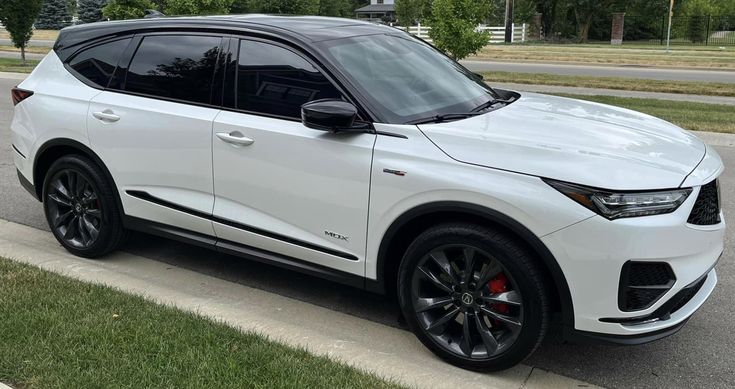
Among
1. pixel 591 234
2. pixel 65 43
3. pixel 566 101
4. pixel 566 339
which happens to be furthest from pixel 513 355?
pixel 65 43

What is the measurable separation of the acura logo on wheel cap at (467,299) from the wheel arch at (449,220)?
0.38 metres

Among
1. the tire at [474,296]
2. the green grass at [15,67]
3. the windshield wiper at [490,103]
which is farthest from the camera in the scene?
the green grass at [15,67]

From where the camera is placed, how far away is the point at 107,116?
15.2 ft

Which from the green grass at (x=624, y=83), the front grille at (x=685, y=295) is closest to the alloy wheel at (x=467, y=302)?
the front grille at (x=685, y=295)

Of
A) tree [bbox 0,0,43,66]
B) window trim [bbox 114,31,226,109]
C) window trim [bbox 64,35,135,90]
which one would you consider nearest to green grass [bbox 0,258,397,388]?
window trim [bbox 114,31,226,109]

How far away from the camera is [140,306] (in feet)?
13.1

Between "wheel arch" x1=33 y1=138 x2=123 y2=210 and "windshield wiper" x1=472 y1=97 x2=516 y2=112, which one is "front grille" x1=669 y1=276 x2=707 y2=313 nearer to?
"windshield wiper" x1=472 y1=97 x2=516 y2=112

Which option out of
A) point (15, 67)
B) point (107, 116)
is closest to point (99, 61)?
point (107, 116)

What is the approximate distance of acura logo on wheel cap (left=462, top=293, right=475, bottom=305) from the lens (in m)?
3.39

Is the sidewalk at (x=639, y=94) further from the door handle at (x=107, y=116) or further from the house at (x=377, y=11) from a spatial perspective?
the house at (x=377, y=11)

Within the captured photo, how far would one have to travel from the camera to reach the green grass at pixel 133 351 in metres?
3.17

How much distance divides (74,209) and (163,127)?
1213 mm

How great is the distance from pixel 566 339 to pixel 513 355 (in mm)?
273

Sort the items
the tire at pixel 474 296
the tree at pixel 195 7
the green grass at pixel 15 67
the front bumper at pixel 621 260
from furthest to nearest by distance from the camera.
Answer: the green grass at pixel 15 67, the tree at pixel 195 7, the tire at pixel 474 296, the front bumper at pixel 621 260
